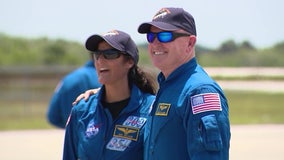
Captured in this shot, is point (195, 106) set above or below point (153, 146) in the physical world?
above

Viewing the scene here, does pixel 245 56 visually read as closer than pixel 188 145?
No

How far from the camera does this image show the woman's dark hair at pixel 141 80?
15.2ft

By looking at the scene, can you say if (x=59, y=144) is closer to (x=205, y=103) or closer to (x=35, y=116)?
(x=35, y=116)

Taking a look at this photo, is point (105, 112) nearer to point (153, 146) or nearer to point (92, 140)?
point (92, 140)

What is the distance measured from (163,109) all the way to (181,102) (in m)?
0.14

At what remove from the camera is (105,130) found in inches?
172

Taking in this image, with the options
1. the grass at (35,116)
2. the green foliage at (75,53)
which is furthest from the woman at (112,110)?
the green foliage at (75,53)

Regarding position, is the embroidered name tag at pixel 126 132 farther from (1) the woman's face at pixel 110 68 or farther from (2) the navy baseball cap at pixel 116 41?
(2) the navy baseball cap at pixel 116 41

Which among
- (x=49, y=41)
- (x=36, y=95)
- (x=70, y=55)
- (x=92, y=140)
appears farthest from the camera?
(x=49, y=41)

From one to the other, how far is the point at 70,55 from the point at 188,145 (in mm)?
49650

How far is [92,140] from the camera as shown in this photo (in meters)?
4.33

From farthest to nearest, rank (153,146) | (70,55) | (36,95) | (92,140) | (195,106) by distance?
(70,55)
(36,95)
(92,140)
(153,146)
(195,106)

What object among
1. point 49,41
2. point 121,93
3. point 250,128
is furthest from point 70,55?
point 121,93

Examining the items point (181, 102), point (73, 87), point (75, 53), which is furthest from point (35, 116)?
point (75, 53)
